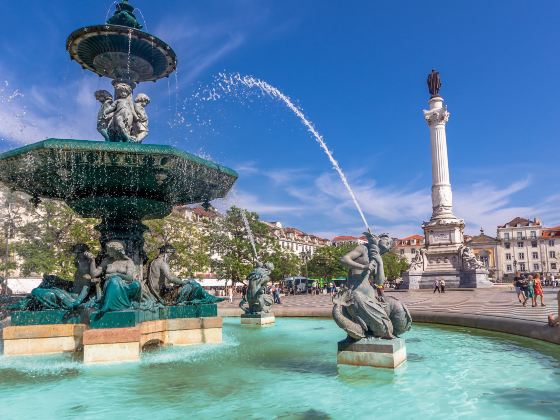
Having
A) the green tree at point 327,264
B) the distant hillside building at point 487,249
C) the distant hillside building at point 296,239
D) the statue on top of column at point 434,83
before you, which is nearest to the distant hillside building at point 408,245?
the distant hillside building at point 487,249

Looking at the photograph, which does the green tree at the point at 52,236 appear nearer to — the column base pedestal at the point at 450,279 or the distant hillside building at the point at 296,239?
the column base pedestal at the point at 450,279

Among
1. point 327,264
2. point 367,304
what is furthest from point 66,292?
point 327,264

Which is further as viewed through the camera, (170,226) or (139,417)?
(170,226)

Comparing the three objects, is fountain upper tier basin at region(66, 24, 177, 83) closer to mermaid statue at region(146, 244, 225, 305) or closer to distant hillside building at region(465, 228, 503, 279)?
mermaid statue at region(146, 244, 225, 305)

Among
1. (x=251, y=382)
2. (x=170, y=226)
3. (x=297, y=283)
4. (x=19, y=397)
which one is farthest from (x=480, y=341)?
(x=297, y=283)

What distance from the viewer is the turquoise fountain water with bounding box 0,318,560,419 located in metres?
4.51

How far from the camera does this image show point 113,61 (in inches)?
401

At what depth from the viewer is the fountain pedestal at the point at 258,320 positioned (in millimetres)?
12836

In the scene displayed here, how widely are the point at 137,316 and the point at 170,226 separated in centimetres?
2631

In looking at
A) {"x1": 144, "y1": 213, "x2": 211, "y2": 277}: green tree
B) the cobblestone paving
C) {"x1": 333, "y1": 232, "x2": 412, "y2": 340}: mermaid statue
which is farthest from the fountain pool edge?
{"x1": 144, "y1": 213, "x2": 211, "y2": 277}: green tree

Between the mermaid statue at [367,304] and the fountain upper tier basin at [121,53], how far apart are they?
6.57 metres

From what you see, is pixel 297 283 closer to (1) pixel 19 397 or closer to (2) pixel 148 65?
(2) pixel 148 65

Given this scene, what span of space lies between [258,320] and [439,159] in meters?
38.6

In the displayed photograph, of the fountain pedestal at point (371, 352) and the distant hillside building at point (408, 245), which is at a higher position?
the distant hillside building at point (408, 245)
